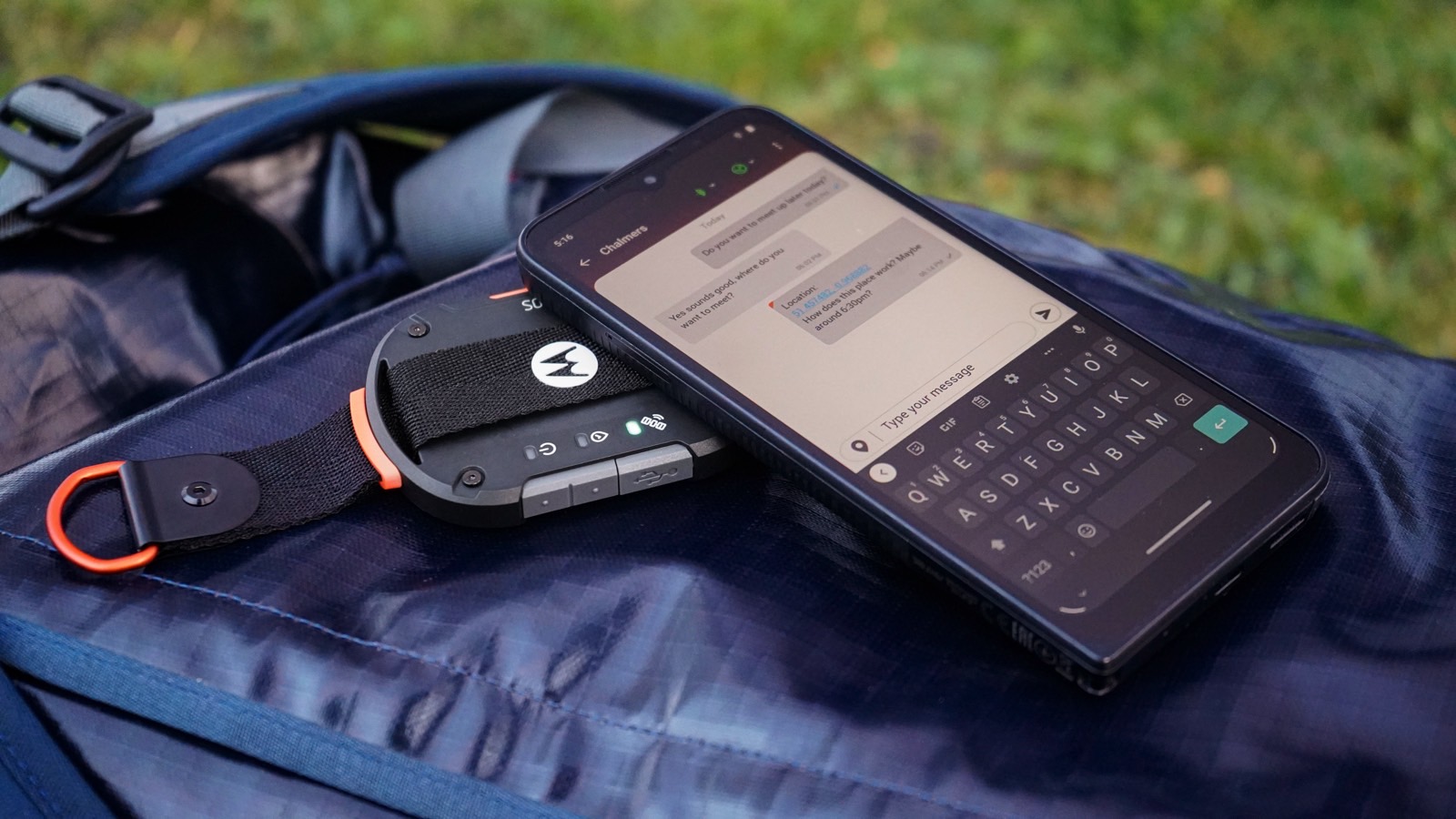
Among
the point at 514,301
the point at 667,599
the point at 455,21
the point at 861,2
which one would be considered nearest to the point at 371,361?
the point at 514,301

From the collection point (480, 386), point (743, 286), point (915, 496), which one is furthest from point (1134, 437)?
point (480, 386)

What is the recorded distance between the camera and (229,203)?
38.3 inches

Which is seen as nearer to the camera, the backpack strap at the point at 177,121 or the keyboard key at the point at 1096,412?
the keyboard key at the point at 1096,412

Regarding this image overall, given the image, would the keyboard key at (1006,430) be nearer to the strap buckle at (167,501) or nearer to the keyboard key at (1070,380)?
the keyboard key at (1070,380)

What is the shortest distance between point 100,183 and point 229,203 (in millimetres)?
113

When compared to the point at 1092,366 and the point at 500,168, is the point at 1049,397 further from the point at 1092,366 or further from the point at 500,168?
Answer: the point at 500,168

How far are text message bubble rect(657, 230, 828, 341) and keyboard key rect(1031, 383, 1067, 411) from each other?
0.52ft

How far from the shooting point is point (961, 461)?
71 cm

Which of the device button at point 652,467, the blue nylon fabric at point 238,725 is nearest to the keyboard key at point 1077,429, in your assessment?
the device button at point 652,467

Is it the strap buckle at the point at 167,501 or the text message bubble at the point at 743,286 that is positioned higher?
the text message bubble at the point at 743,286

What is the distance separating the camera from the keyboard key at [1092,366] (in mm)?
758

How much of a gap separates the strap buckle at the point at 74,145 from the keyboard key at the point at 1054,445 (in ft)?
2.05

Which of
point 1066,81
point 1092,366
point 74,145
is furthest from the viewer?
point 1066,81

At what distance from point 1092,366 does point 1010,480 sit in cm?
11
